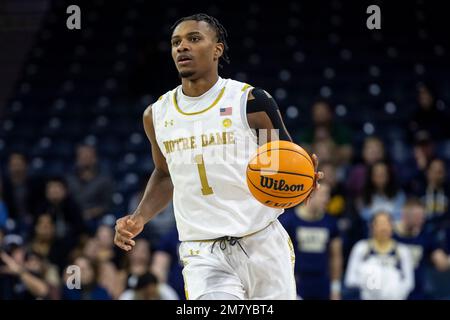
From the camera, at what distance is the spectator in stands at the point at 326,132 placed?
935cm

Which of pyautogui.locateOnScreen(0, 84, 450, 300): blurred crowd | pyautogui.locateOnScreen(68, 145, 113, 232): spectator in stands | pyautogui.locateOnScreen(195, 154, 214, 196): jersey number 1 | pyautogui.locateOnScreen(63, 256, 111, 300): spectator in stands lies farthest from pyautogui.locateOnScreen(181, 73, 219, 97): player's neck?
pyautogui.locateOnScreen(68, 145, 113, 232): spectator in stands

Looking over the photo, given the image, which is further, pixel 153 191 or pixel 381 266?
pixel 381 266

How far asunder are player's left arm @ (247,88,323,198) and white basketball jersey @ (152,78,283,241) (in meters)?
0.04

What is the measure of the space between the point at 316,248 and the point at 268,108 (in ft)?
11.5

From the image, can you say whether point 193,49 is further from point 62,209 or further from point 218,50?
point 62,209

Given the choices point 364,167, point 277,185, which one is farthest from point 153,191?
point 364,167

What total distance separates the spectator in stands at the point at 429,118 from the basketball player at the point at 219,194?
17.2 feet

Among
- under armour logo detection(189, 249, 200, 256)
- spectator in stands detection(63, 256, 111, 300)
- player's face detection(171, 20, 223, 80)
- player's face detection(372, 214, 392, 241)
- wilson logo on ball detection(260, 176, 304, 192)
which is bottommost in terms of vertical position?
spectator in stands detection(63, 256, 111, 300)

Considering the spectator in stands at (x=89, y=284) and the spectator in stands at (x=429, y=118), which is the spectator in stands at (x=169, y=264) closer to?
the spectator in stands at (x=89, y=284)

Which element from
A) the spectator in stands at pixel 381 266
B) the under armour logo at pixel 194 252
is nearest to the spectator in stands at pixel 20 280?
the spectator in stands at pixel 381 266

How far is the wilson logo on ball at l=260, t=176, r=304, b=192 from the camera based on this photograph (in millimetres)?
4195

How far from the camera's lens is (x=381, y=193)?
27.6 feet

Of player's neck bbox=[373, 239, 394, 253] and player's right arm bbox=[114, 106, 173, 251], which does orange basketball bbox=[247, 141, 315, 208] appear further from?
player's neck bbox=[373, 239, 394, 253]
